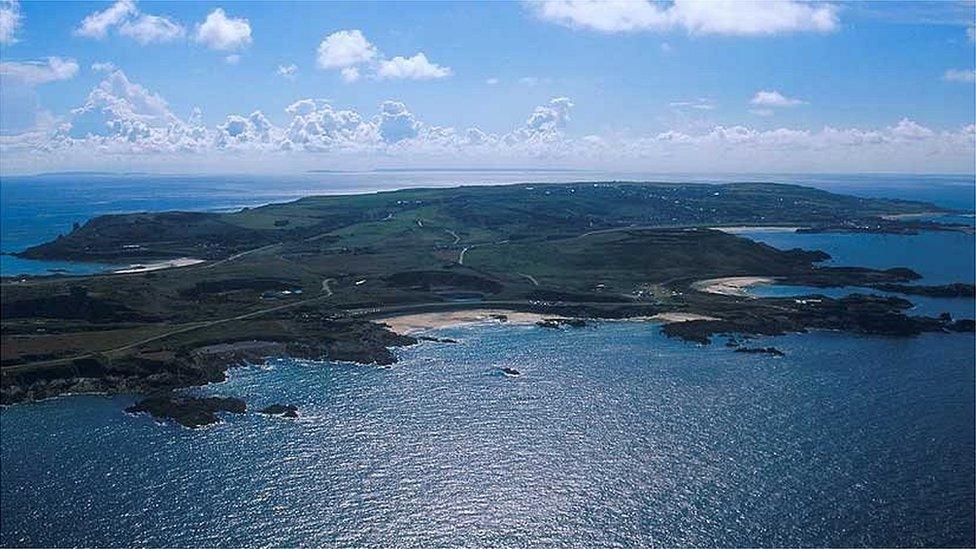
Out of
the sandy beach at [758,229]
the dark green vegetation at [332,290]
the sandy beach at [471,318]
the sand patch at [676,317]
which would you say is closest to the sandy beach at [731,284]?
the dark green vegetation at [332,290]

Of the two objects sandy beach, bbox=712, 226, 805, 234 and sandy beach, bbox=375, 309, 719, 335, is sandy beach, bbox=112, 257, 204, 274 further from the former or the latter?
sandy beach, bbox=712, 226, 805, 234

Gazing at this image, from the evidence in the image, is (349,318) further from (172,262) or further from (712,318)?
(712,318)

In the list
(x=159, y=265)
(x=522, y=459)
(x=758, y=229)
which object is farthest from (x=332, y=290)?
(x=758, y=229)

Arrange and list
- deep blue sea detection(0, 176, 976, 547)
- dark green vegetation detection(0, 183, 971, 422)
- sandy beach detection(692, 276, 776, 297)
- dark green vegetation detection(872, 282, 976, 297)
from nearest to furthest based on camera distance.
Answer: deep blue sea detection(0, 176, 976, 547)
dark green vegetation detection(0, 183, 971, 422)
dark green vegetation detection(872, 282, 976, 297)
sandy beach detection(692, 276, 776, 297)

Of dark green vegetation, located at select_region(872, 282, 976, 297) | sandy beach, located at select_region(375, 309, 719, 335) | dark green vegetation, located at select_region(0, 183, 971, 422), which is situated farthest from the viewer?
dark green vegetation, located at select_region(872, 282, 976, 297)

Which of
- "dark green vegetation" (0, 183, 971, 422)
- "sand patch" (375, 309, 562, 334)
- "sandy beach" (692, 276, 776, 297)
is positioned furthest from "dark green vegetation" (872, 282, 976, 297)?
"sand patch" (375, 309, 562, 334)

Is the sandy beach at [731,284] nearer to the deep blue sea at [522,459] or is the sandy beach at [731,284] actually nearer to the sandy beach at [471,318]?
the sandy beach at [471,318]
